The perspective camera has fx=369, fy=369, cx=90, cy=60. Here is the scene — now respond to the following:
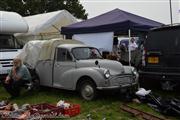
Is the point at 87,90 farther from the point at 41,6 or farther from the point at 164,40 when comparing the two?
the point at 41,6

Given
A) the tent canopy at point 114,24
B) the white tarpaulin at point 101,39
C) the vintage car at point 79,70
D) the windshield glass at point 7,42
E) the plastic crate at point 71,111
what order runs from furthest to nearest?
the windshield glass at point 7,42 < the white tarpaulin at point 101,39 < the tent canopy at point 114,24 < the vintage car at point 79,70 < the plastic crate at point 71,111

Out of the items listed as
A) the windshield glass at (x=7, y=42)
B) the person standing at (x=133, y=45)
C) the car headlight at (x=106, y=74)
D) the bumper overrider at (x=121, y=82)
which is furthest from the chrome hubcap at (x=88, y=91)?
the windshield glass at (x=7, y=42)

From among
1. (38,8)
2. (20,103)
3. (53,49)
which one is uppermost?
(38,8)

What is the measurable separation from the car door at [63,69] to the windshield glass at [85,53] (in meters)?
0.23

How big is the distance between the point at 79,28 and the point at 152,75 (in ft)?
17.0

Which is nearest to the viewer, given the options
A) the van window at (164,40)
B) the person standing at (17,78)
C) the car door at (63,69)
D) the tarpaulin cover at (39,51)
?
the van window at (164,40)

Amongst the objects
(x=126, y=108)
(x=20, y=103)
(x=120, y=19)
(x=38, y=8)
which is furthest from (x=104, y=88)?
(x=38, y=8)

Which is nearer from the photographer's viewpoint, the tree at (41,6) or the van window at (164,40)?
the van window at (164,40)

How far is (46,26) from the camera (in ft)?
61.8

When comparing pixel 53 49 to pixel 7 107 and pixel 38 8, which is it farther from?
pixel 38 8

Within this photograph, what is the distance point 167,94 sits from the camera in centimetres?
1105

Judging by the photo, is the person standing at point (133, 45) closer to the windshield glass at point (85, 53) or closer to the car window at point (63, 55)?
the windshield glass at point (85, 53)

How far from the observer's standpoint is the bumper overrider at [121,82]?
10.4 m

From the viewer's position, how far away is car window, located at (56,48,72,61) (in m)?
11.7
